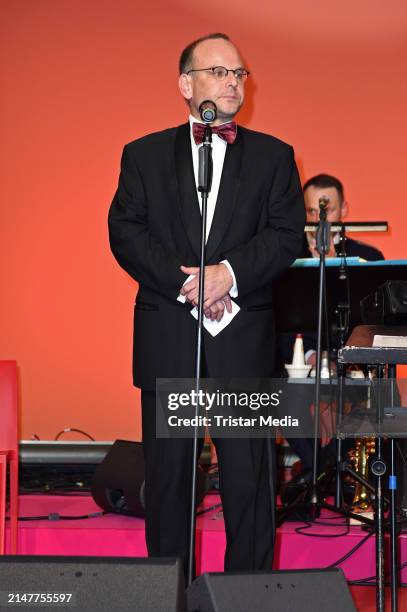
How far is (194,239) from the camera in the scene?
2559 millimetres

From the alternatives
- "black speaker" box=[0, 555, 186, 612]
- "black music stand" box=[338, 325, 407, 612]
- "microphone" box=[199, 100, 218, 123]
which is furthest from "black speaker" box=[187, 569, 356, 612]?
"microphone" box=[199, 100, 218, 123]

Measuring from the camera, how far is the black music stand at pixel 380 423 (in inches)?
75.8

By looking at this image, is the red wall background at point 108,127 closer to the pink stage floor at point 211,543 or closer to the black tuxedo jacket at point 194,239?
the pink stage floor at point 211,543

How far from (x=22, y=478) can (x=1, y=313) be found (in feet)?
3.53

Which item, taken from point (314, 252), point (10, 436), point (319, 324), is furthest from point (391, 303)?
point (314, 252)

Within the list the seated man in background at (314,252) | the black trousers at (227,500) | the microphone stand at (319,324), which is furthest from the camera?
the seated man in background at (314,252)

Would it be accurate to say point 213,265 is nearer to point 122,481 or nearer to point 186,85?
point 186,85

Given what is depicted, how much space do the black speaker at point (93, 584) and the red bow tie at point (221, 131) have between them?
1292mm

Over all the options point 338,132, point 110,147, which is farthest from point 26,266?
point 338,132

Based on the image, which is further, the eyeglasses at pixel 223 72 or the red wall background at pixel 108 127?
the red wall background at pixel 108 127

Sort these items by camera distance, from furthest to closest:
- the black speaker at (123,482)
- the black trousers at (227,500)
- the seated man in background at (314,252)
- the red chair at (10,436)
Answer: the seated man in background at (314,252)
the black speaker at (123,482)
the red chair at (10,436)
the black trousers at (227,500)

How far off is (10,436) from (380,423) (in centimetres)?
167

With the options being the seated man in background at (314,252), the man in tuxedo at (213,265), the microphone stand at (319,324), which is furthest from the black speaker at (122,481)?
the man in tuxedo at (213,265)

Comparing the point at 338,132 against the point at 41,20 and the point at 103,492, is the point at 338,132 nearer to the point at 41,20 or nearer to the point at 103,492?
the point at 41,20
